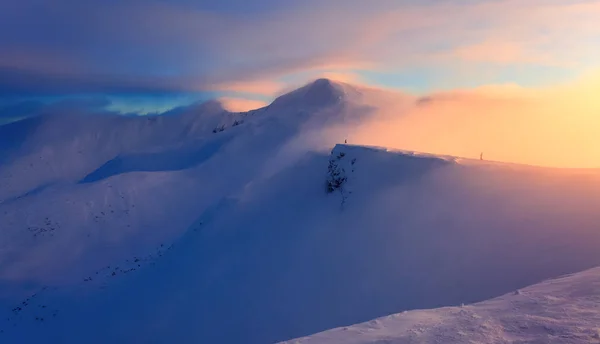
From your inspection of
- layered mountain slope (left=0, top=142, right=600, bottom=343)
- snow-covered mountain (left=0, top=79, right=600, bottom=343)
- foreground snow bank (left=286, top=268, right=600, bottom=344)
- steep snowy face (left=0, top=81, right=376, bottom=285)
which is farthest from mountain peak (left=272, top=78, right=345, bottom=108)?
foreground snow bank (left=286, top=268, right=600, bottom=344)

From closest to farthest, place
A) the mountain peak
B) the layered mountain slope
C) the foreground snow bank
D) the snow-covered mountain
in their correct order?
the foreground snow bank → the layered mountain slope → the snow-covered mountain → the mountain peak

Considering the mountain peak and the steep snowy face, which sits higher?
the mountain peak

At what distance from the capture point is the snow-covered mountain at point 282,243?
9.03 meters

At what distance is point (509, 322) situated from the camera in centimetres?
465

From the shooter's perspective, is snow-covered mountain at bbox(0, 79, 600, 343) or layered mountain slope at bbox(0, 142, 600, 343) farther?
snow-covered mountain at bbox(0, 79, 600, 343)

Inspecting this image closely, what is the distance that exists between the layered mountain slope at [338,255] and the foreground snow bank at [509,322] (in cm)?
255

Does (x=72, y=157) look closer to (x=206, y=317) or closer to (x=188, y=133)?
(x=188, y=133)

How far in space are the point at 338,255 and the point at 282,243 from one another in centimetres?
219

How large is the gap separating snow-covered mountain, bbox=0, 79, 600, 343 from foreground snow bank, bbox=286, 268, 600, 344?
2.56 m

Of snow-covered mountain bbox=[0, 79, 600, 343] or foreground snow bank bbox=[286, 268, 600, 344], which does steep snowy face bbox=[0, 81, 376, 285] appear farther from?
foreground snow bank bbox=[286, 268, 600, 344]

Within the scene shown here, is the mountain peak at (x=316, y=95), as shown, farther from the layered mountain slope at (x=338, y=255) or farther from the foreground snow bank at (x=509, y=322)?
the foreground snow bank at (x=509, y=322)

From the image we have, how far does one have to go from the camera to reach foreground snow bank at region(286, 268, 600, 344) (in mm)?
4266

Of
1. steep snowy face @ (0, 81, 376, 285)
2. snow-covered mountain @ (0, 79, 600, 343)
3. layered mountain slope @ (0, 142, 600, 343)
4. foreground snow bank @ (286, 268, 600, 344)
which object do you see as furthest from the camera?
steep snowy face @ (0, 81, 376, 285)

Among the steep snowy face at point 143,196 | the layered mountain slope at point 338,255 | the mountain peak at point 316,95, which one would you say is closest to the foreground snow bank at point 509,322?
the layered mountain slope at point 338,255
